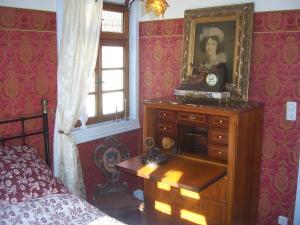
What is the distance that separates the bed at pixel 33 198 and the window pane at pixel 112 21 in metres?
1.78

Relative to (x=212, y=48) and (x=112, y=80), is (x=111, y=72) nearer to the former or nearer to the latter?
(x=112, y=80)

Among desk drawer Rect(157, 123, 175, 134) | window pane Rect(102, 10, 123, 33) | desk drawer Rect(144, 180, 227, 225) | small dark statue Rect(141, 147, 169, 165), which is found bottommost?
desk drawer Rect(144, 180, 227, 225)

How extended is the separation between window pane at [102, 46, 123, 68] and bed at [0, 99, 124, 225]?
5.05ft

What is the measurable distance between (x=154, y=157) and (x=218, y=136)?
0.65 meters

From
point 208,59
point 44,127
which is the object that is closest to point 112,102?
point 44,127

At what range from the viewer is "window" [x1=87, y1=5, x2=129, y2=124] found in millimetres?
4137

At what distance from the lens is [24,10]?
3.26 m

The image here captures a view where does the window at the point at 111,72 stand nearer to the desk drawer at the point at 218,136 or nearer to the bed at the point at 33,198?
the bed at the point at 33,198

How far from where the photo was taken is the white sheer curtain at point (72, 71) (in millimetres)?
3475

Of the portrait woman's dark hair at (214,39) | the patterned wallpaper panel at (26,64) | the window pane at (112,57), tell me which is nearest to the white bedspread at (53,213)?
the patterned wallpaper panel at (26,64)

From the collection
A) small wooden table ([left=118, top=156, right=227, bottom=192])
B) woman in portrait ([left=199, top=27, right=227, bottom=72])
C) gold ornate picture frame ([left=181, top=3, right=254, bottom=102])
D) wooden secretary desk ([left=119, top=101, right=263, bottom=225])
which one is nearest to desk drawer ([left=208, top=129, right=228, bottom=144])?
wooden secretary desk ([left=119, top=101, right=263, bottom=225])

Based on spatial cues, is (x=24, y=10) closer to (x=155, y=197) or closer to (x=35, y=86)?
(x=35, y=86)

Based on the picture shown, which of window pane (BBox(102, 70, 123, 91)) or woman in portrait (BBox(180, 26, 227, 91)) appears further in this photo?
window pane (BBox(102, 70, 123, 91))

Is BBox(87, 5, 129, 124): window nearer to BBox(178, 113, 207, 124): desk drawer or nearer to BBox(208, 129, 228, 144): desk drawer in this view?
BBox(178, 113, 207, 124): desk drawer
